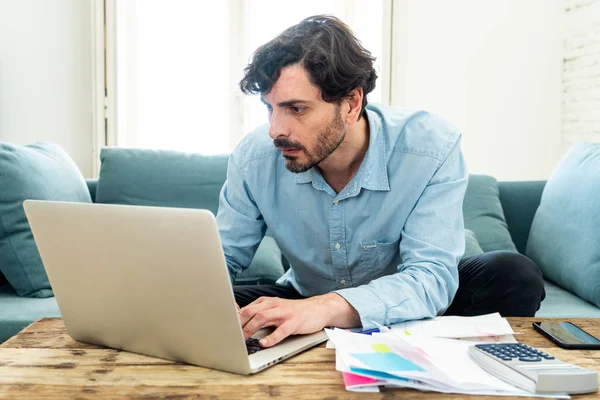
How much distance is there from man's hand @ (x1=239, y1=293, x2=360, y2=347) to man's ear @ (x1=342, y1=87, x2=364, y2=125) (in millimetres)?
555

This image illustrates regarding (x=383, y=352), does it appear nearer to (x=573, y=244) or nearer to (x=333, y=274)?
(x=333, y=274)

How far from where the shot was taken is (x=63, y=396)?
0.86m

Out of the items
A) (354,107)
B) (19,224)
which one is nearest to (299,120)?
(354,107)

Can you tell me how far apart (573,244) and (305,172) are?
98cm

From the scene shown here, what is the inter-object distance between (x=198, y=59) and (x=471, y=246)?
2192mm

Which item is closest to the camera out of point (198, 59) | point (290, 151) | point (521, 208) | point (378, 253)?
point (290, 151)

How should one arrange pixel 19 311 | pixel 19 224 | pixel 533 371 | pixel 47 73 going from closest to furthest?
1. pixel 533 371
2. pixel 19 311
3. pixel 19 224
4. pixel 47 73

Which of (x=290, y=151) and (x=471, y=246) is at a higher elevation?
(x=290, y=151)

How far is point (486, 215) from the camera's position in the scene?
95.4 inches

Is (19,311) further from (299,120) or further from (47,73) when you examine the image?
(47,73)

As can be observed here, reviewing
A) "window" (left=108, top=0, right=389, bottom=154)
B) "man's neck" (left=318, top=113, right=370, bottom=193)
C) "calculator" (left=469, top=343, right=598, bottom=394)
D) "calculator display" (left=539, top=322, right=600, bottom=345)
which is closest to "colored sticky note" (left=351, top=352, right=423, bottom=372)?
"calculator" (left=469, top=343, right=598, bottom=394)

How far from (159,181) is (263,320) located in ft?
4.73

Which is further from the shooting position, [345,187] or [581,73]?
[581,73]

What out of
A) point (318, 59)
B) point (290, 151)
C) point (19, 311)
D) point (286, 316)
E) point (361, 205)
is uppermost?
point (318, 59)
